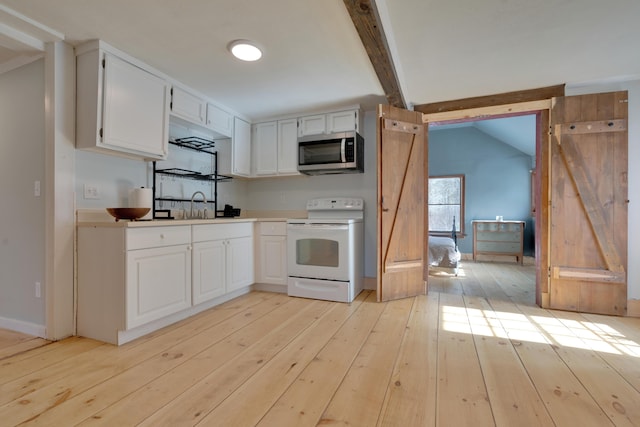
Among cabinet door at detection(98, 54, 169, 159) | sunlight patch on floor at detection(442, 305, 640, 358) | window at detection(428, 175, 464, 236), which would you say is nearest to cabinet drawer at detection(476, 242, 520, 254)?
window at detection(428, 175, 464, 236)

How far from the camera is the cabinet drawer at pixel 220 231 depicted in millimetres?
2662

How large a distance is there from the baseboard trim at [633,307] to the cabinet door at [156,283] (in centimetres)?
399

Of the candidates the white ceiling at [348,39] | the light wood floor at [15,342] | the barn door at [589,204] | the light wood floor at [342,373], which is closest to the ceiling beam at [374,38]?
the white ceiling at [348,39]

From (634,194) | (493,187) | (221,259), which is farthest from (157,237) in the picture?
(493,187)

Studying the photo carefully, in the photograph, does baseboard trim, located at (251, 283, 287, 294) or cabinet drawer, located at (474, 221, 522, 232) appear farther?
cabinet drawer, located at (474, 221, 522, 232)

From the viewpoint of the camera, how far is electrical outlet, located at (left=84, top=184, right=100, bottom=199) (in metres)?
2.31

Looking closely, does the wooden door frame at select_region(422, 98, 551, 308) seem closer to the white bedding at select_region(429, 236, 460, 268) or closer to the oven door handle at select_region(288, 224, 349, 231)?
the white bedding at select_region(429, 236, 460, 268)

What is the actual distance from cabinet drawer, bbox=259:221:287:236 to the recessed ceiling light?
5.65ft

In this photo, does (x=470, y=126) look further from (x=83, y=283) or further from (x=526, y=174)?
(x=83, y=283)

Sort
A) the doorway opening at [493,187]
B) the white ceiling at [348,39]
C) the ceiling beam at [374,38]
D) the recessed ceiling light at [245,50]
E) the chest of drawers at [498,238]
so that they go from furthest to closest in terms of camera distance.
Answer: the chest of drawers at [498,238], the doorway opening at [493,187], the recessed ceiling light at [245,50], the white ceiling at [348,39], the ceiling beam at [374,38]

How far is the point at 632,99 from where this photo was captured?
2738 millimetres

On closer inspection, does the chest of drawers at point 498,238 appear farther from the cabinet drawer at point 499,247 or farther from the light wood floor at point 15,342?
the light wood floor at point 15,342

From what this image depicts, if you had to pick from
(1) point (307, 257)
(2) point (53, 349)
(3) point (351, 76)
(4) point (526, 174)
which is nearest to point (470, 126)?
(4) point (526, 174)

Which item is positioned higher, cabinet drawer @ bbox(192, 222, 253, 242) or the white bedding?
cabinet drawer @ bbox(192, 222, 253, 242)
